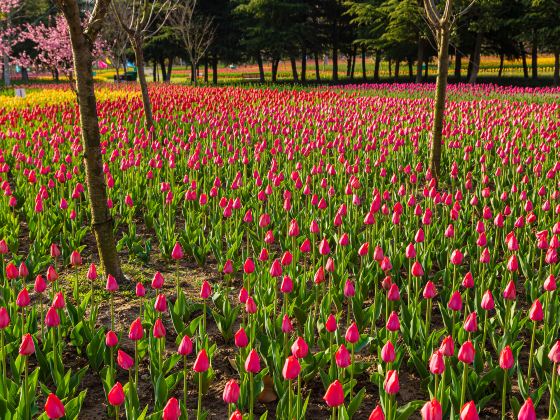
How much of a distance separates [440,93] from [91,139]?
4868 mm

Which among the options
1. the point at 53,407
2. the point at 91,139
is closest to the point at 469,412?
the point at 53,407

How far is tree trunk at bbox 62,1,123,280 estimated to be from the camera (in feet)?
15.6

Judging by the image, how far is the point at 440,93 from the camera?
8086 millimetres

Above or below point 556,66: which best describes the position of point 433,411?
below

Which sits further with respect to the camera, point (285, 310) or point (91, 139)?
point (91, 139)

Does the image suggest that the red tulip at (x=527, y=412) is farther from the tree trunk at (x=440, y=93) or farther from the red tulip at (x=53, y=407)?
the tree trunk at (x=440, y=93)

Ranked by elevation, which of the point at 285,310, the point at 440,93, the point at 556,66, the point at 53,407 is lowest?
the point at 285,310

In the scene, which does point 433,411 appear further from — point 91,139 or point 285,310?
point 91,139

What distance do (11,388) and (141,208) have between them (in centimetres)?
470

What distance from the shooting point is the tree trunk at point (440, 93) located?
7.81 metres

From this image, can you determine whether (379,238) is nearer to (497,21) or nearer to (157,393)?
(157,393)

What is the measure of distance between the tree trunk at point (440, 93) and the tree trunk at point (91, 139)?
407 cm

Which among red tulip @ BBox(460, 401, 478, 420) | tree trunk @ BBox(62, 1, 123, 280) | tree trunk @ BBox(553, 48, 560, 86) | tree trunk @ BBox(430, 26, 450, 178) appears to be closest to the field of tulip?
red tulip @ BBox(460, 401, 478, 420)

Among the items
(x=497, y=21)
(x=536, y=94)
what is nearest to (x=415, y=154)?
(x=536, y=94)
